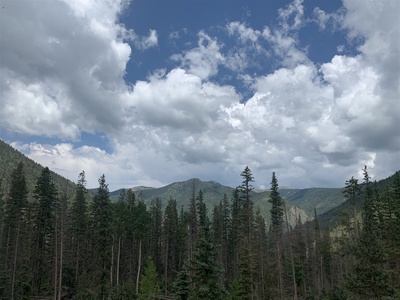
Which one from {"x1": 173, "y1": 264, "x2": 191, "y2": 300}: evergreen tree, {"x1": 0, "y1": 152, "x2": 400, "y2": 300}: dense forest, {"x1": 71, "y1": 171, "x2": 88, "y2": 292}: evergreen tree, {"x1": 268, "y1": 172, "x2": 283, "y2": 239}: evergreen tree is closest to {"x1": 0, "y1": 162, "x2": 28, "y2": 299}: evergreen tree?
{"x1": 0, "y1": 152, "x2": 400, "y2": 300}: dense forest

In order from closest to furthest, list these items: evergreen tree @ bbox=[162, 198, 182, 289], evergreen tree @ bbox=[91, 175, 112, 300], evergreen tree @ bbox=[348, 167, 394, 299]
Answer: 1. evergreen tree @ bbox=[348, 167, 394, 299]
2. evergreen tree @ bbox=[91, 175, 112, 300]
3. evergreen tree @ bbox=[162, 198, 182, 289]

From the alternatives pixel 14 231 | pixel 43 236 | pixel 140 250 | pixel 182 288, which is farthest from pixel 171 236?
pixel 182 288

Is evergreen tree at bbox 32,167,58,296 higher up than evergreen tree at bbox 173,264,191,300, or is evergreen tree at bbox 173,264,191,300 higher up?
evergreen tree at bbox 32,167,58,296

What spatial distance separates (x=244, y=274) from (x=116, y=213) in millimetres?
23374

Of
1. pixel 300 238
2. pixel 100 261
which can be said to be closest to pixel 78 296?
pixel 100 261

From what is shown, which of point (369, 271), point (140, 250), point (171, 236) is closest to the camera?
point (369, 271)

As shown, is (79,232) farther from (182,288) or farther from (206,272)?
(206,272)

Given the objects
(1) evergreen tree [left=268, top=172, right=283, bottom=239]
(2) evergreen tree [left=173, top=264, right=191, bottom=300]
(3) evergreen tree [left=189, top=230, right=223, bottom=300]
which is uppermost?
(1) evergreen tree [left=268, top=172, right=283, bottom=239]

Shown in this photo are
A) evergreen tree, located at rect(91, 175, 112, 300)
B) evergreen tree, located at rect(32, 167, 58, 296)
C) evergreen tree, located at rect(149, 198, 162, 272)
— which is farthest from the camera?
evergreen tree, located at rect(149, 198, 162, 272)

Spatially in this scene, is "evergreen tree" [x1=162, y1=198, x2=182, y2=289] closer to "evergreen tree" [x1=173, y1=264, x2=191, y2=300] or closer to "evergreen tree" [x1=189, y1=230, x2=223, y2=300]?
"evergreen tree" [x1=173, y1=264, x2=191, y2=300]

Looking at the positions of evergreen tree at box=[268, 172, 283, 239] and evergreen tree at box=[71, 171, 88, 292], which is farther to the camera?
evergreen tree at box=[71, 171, 88, 292]

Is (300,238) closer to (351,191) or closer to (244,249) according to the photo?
(351,191)

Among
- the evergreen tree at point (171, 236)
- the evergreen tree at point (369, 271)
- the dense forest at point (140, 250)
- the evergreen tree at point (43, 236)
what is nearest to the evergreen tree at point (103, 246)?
the dense forest at point (140, 250)

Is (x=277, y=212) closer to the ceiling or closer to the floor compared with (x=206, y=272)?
closer to the ceiling
